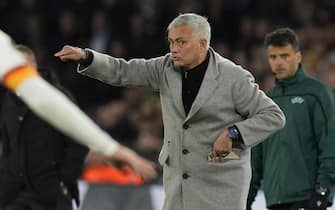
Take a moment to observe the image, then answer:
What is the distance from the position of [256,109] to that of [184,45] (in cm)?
54

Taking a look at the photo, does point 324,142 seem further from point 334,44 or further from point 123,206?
point 334,44

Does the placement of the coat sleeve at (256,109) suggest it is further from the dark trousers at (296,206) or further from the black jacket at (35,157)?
the black jacket at (35,157)

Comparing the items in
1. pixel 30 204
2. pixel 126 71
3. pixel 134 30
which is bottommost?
pixel 30 204

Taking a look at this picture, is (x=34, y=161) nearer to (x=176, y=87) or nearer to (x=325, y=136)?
(x=176, y=87)

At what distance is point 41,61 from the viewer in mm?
12750

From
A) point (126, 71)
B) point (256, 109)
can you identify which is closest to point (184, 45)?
point (126, 71)

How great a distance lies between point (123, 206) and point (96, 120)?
8.69 feet

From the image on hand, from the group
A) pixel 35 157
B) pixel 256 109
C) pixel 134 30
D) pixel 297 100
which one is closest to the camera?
pixel 256 109

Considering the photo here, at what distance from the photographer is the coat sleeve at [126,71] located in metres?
6.38

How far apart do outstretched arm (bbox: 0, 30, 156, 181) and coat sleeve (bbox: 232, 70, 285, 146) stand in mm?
1970

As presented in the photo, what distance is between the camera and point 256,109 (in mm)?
6293

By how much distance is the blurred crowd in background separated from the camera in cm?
1227

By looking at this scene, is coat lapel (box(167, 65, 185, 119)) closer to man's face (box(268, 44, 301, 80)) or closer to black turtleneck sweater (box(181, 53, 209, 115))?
black turtleneck sweater (box(181, 53, 209, 115))

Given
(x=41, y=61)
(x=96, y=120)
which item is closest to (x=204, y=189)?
(x=96, y=120)
